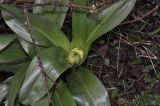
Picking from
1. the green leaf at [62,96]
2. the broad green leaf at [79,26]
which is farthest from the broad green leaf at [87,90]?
the broad green leaf at [79,26]

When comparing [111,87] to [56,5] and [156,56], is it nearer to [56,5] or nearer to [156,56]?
[156,56]

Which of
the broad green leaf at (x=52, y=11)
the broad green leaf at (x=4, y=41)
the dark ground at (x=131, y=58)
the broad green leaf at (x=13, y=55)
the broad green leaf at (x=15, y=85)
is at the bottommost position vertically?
the dark ground at (x=131, y=58)

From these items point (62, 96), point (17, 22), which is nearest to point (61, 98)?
Answer: point (62, 96)

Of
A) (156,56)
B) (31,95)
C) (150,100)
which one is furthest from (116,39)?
(31,95)

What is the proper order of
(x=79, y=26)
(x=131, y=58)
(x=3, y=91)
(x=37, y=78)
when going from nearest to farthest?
(x=37, y=78) < (x=79, y=26) < (x=3, y=91) < (x=131, y=58)

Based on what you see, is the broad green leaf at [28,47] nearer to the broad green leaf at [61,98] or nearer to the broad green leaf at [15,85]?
the broad green leaf at [15,85]

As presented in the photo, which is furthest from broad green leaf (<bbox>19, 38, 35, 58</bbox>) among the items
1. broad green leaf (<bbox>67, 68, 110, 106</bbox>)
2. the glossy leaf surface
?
broad green leaf (<bbox>67, 68, 110, 106</bbox>)

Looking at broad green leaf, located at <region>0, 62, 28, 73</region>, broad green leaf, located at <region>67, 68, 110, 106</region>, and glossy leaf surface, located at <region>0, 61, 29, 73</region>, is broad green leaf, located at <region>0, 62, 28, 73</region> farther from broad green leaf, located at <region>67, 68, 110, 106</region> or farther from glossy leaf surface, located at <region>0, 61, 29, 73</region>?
broad green leaf, located at <region>67, 68, 110, 106</region>

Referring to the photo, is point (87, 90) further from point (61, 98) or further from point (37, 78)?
point (37, 78)
